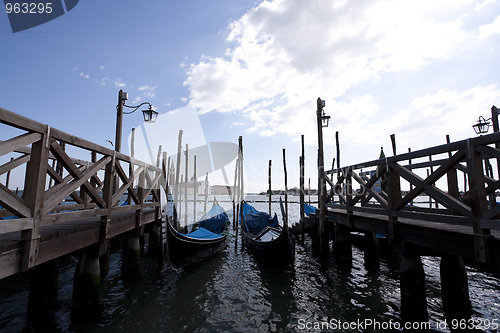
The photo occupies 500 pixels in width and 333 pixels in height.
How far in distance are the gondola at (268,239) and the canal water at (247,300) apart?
24.6 inches

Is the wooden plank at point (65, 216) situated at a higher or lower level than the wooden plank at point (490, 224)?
higher

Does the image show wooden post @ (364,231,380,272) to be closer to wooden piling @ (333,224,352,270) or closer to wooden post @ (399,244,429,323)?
wooden piling @ (333,224,352,270)

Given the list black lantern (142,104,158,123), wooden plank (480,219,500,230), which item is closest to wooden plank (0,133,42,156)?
black lantern (142,104,158,123)

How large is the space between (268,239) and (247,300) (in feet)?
13.5

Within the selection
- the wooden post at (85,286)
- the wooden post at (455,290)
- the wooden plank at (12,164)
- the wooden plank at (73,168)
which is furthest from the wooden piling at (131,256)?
the wooden post at (455,290)

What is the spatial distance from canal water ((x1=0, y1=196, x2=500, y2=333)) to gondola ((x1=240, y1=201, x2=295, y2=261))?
2.05ft

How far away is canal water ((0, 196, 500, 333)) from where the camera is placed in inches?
178

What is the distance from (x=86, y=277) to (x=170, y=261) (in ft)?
10.4

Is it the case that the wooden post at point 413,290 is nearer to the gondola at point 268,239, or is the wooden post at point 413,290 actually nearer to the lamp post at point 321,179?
the lamp post at point 321,179

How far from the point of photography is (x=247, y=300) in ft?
19.1

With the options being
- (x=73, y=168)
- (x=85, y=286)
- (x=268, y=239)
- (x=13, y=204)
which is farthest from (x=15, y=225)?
(x=268, y=239)

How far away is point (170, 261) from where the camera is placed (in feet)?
24.0

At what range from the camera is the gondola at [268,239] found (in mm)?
8570

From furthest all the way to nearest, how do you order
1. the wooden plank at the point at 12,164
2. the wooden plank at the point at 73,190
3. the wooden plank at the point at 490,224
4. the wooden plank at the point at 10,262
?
the wooden plank at the point at 12,164
the wooden plank at the point at 73,190
the wooden plank at the point at 490,224
the wooden plank at the point at 10,262
